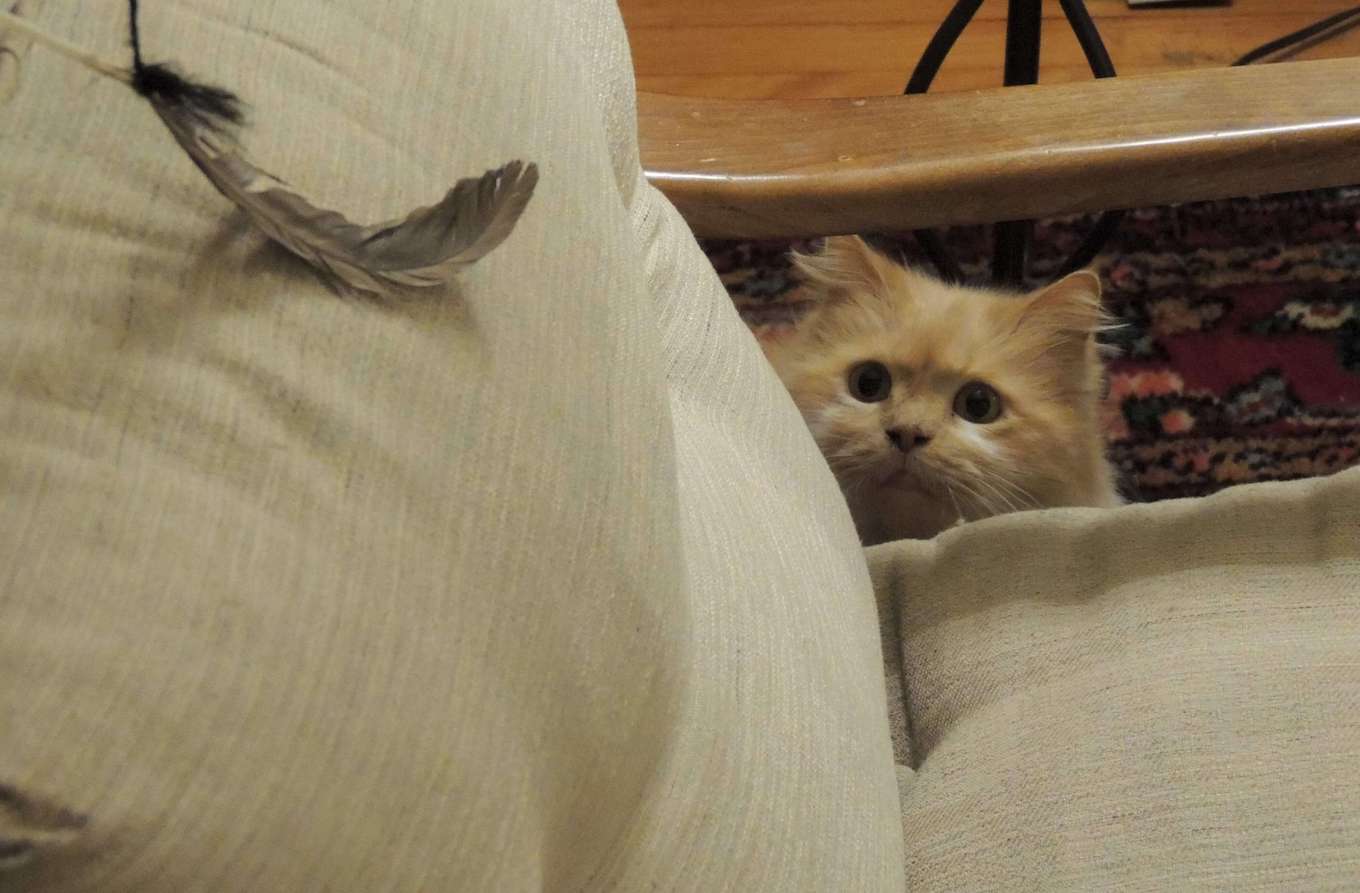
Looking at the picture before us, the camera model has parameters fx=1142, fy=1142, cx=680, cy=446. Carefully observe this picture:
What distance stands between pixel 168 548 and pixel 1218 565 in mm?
682

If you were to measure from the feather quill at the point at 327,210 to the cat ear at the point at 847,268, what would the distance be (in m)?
0.70

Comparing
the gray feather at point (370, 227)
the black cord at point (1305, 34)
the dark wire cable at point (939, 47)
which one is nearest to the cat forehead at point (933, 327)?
the dark wire cable at point (939, 47)

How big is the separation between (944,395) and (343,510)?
77 cm

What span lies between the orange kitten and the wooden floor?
983mm

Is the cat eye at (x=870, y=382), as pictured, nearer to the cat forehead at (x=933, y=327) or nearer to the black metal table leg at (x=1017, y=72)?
the cat forehead at (x=933, y=327)

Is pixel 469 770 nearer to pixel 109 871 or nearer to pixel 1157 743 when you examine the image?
pixel 109 871

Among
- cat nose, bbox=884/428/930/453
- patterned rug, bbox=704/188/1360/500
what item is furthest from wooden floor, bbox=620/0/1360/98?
cat nose, bbox=884/428/930/453

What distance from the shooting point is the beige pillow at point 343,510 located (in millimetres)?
243

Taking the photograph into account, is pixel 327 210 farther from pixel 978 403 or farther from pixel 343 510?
pixel 978 403

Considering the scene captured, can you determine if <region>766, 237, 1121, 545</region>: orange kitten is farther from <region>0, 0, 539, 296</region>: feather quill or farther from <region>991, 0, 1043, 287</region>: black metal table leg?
<region>0, 0, 539, 296</region>: feather quill

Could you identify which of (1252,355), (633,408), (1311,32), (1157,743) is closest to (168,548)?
(633,408)

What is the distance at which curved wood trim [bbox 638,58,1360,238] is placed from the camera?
29.4 inches

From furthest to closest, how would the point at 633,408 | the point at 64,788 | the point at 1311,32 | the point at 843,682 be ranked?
the point at 1311,32
the point at 843,682
the point at 633,408
the point at 64,788

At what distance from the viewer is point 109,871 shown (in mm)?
235
